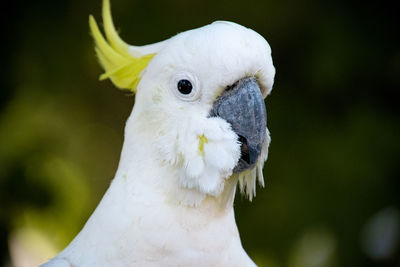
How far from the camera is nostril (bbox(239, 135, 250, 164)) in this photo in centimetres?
124

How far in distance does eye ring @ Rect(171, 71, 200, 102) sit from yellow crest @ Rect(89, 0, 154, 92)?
197 millimetres

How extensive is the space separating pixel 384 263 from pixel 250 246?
903 mm

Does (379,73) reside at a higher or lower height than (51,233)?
higher

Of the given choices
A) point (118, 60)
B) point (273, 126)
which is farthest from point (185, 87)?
point (273, 126)

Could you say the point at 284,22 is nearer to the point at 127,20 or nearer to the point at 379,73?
the point at 379,73

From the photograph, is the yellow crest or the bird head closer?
the bird head

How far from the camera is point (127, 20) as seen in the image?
9.82ft

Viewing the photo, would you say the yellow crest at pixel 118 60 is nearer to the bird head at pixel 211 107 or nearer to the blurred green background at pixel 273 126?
the bird head at pixel 211 107

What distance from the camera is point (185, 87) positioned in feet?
4.12

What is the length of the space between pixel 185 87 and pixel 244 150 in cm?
23

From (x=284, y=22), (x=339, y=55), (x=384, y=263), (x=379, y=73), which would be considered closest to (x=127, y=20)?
(x=284, y=22)

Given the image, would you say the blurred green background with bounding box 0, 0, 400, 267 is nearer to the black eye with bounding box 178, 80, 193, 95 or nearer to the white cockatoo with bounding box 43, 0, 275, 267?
the white cockatoo with bounding box 43, 0, 275, 267

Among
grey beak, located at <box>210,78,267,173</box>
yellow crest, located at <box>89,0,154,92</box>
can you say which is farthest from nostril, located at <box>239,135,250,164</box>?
yellow crest, located at <box>89,0,154,92</box>

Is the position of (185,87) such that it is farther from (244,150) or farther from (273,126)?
(273,126)
